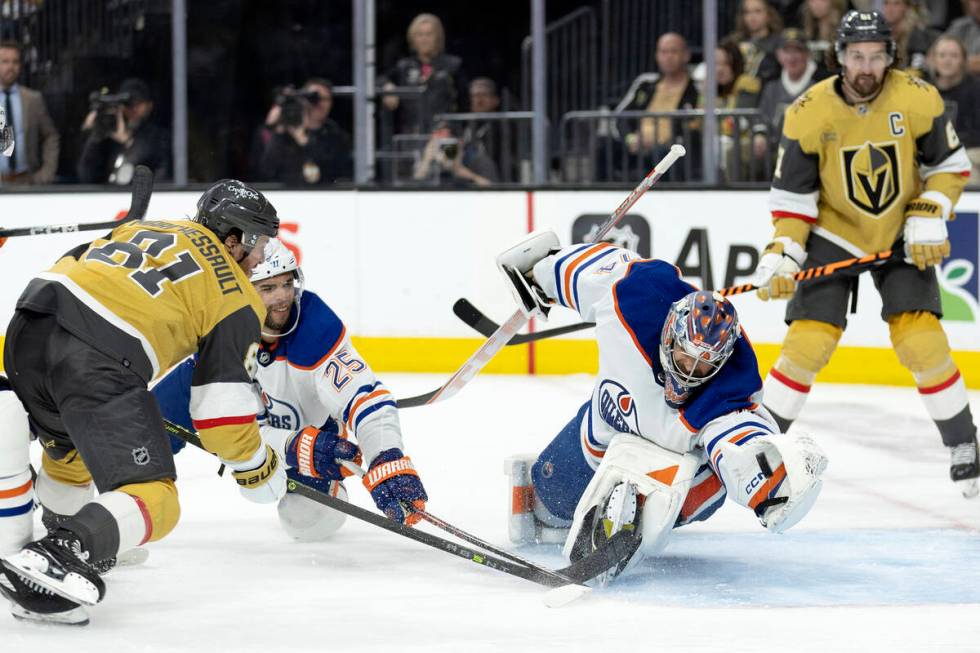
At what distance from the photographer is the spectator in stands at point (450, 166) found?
22.0 ft

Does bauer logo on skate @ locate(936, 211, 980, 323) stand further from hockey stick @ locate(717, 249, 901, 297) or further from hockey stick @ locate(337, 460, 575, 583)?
hockey stick @ locate(337, 460, 575, 583)

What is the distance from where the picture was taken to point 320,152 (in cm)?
677

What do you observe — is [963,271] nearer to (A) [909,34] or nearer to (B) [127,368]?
(A) [909,34]

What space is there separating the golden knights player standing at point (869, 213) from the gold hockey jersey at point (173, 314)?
5.97 feet

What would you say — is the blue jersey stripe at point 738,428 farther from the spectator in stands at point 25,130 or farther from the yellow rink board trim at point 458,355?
the spectator in stands at point 25,130

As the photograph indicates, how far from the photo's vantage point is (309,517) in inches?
142

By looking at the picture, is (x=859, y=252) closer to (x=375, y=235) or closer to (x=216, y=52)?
(x=375, y=235)

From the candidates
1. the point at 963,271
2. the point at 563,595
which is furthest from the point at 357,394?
the point at 963,271

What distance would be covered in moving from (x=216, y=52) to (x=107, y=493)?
14.2ft

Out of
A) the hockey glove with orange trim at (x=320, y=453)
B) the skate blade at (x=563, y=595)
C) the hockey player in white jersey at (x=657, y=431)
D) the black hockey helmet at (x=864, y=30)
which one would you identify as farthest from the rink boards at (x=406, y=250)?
the skate blade at (x=563, y=595)

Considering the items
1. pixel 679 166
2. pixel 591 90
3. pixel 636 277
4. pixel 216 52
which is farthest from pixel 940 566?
pixel 216 52

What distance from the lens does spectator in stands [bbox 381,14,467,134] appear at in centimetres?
681

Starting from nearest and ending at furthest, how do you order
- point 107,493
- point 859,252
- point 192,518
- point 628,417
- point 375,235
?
1. point 107,493
2. point 628,417
3. point 192,518
4. point 859,252
5. point 375,235

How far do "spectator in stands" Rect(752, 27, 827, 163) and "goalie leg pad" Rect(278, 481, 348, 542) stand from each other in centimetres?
330
